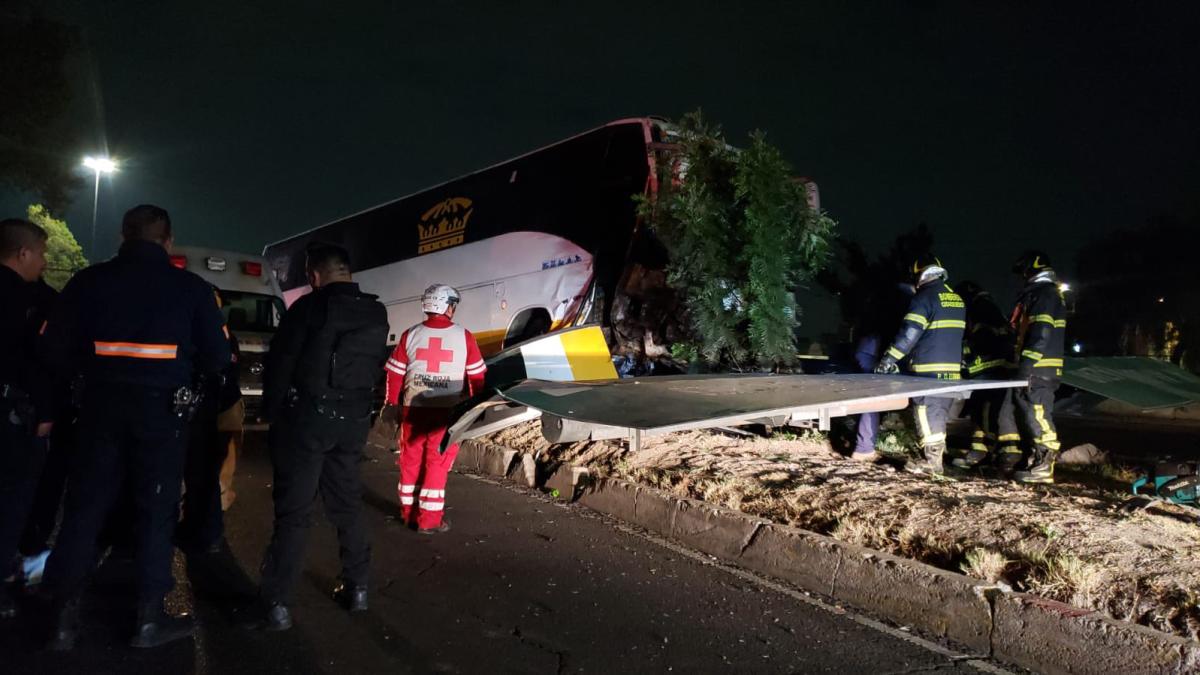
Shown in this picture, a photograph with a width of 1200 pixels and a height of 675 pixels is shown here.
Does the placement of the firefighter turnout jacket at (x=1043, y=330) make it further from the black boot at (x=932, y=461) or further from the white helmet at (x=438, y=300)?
the white helmet at (x=438, y=300)

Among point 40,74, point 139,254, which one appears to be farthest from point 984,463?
point 40,74

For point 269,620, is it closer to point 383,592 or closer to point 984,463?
point 383,592

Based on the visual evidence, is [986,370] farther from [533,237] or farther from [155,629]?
[155,629]

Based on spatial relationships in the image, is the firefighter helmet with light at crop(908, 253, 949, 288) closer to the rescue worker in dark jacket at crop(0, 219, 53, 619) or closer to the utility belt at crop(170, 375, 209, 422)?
the utility belt at crop(170, 375, 209, 422)

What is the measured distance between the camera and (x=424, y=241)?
1260 cm

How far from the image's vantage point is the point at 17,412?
329cm

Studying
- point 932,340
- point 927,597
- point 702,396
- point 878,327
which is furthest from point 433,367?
point 878,327

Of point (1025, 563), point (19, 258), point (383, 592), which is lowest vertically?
point (383, 592)

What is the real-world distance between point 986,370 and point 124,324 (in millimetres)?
6935

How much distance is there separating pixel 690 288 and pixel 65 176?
57.2 feet

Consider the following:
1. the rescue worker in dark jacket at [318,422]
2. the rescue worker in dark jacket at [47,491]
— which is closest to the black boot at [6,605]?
the rescue worker in dark jacket at [47,491]

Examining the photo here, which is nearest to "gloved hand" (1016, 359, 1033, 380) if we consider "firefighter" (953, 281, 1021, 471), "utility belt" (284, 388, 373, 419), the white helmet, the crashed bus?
"firefighter" (953, 281, 1021, 471)

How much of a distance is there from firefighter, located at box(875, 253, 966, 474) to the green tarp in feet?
4.09

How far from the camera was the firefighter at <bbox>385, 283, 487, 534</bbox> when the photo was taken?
489cm
